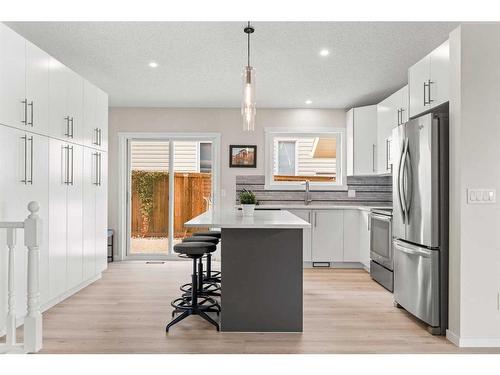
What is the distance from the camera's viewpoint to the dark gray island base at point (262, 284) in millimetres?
3119

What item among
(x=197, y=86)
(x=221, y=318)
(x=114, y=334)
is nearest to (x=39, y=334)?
(x=114, y=334)

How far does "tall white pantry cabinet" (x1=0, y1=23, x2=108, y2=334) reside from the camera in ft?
10.1

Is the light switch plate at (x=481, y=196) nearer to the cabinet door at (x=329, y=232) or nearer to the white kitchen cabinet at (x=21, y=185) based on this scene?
the cabinet door at (x=329, y=232)

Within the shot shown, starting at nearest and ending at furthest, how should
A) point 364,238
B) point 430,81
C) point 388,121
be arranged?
point 430,81 → point 388,121 → point 364,238

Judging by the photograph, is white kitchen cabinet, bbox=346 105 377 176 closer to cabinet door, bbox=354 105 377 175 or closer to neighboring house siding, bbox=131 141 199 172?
cabinet door, bbox=354 105 377 175

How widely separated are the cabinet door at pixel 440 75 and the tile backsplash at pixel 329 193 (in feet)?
10.2

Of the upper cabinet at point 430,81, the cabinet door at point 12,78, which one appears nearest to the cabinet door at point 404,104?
the upper cabinet at point 430,81

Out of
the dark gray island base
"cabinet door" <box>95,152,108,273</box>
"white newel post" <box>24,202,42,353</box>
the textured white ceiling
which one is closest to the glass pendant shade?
the textured white ceiling

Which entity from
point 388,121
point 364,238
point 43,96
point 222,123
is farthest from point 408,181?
point 222,123

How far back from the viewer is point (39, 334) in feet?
9.18

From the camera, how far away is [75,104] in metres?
4.25

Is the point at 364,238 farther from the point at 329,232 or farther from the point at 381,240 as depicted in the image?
the point at 381,240

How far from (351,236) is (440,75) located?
9.88 feet
